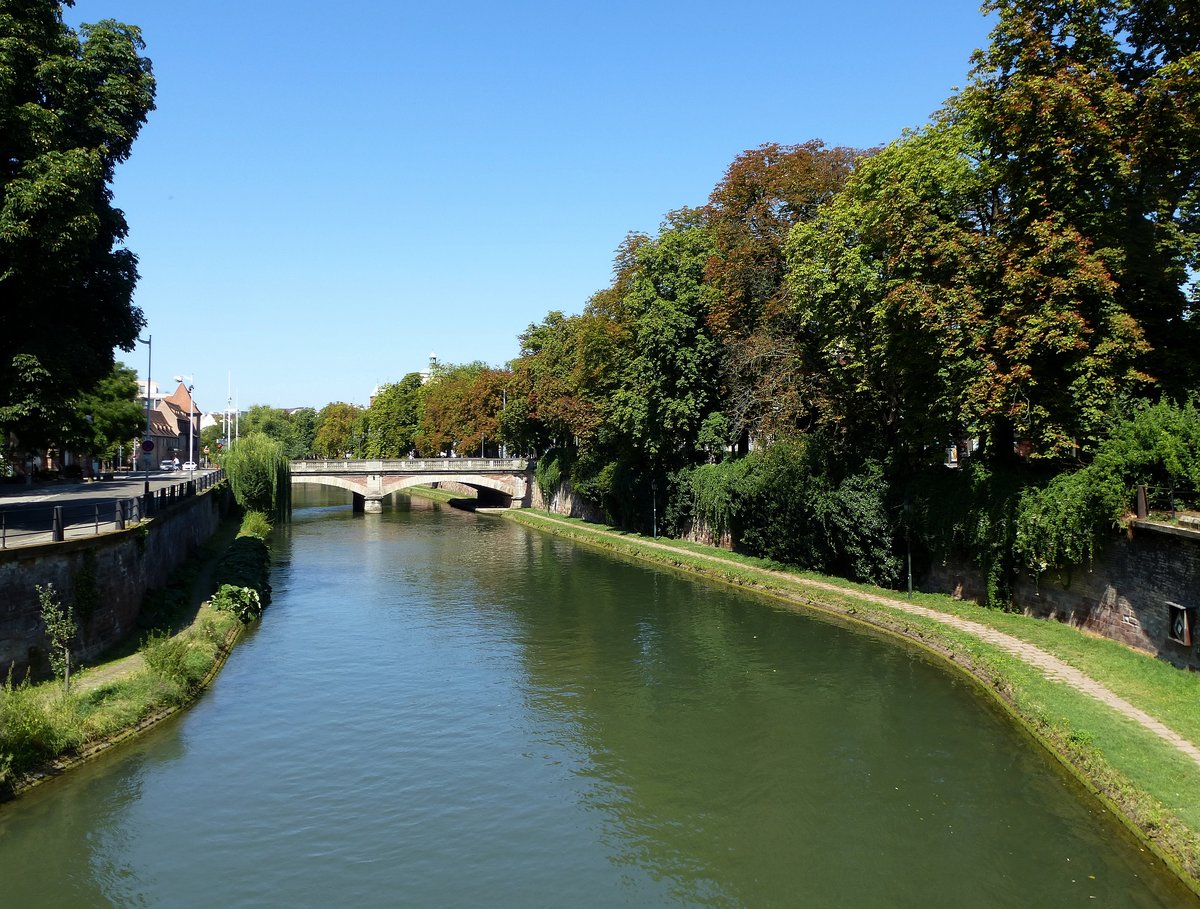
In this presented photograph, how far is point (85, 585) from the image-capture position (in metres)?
22.1

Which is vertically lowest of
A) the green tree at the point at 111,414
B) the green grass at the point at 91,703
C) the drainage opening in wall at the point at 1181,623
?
the green grass at the point at 91,703

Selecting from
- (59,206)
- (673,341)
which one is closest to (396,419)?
(673,341)

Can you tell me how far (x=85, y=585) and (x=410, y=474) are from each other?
59.7 m

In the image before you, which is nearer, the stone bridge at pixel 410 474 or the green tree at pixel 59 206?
the green tree at pixel 59 206

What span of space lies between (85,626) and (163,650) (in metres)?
2.23

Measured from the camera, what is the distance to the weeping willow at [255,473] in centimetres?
6012

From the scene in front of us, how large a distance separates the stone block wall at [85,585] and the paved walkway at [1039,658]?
78.0 ft

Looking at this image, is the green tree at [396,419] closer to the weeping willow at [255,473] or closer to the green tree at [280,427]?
the green tree at [280,427]

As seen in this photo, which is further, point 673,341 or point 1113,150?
point 673,341

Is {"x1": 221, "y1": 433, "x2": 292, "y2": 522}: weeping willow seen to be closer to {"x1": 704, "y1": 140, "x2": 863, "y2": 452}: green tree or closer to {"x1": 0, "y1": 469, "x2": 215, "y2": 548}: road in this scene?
{"x1": 0, "y1": 469, "x2": 215, "y2": 548}: road

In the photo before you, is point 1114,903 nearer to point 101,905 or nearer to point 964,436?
point 101,905

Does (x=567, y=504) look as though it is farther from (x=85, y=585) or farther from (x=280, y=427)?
(x=280, y=427)

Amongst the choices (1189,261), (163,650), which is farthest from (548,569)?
(1189,261)

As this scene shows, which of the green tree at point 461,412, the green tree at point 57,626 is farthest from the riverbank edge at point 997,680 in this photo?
the green tree at point 461,412
